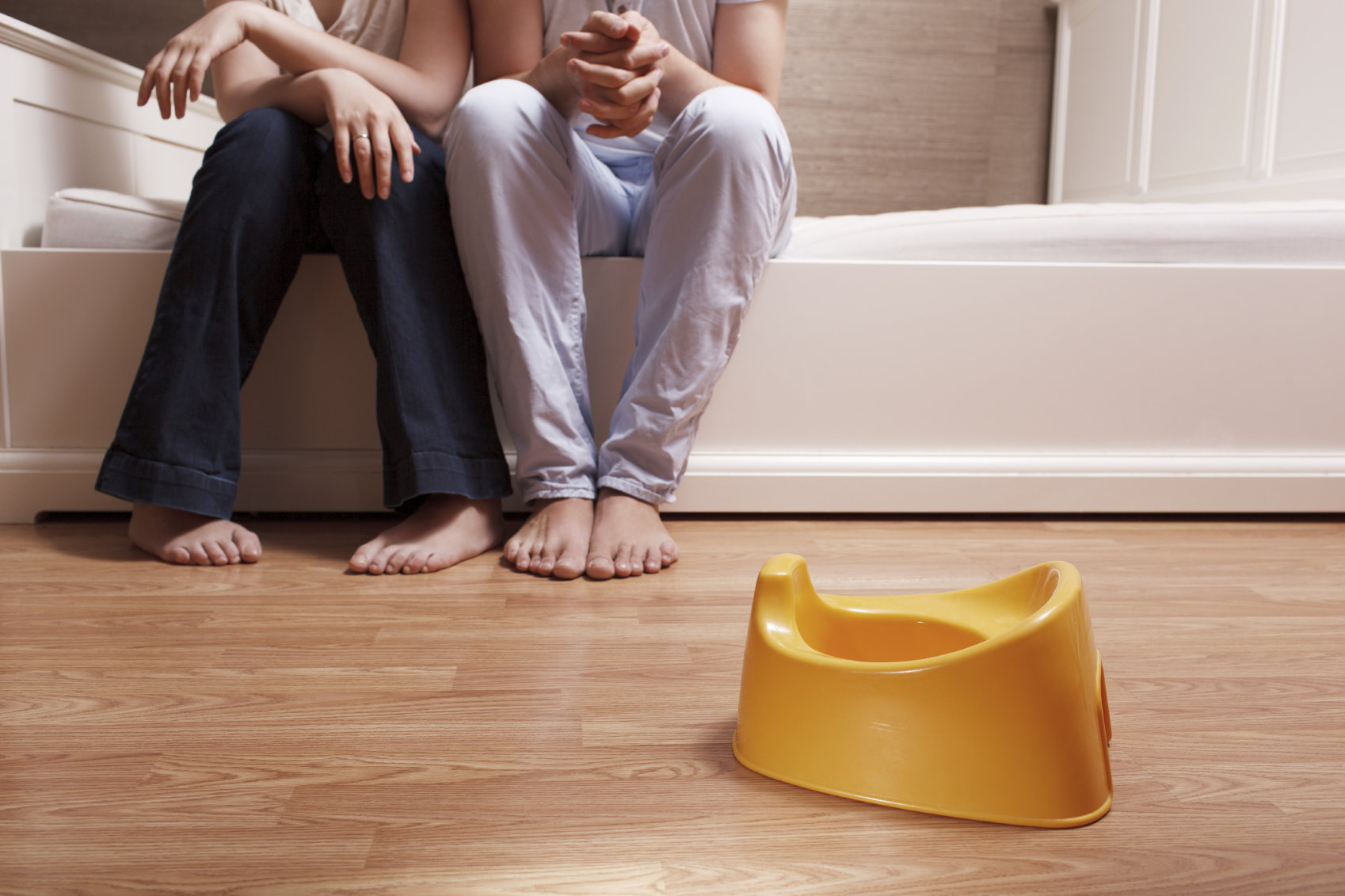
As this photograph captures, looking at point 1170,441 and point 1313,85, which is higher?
point 1313,85

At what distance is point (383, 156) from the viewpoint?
85 centimetres

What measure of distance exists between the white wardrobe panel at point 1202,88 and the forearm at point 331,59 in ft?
5.32

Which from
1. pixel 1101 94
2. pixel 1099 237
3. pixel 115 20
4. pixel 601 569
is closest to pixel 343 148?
pixel 601 569

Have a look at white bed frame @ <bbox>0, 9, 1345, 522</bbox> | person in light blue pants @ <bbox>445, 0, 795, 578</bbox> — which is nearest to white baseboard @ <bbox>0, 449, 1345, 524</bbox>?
white bed frame @ <bbox>0, 9, 1345, 522</bbox>

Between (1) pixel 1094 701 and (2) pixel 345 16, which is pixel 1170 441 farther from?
(2) pixel 345 16

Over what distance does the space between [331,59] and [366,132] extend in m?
0.15

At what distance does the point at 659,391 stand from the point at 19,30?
2.68 feet

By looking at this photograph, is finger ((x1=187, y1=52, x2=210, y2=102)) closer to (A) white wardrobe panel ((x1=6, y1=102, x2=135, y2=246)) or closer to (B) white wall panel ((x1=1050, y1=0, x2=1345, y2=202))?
(A) white wardrobe panel ((x1=6, y1=102, x2=135, y2=246))

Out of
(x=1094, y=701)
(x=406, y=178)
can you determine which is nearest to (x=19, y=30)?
(x=406, y=178)

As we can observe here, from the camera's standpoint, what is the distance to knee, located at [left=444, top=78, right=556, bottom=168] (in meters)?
0.88

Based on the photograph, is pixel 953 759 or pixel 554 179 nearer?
pixel 953 759

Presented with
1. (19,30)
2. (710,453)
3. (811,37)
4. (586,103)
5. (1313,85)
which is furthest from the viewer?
(811,37)

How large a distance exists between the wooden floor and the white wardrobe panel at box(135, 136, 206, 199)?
0.63m

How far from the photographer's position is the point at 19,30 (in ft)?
3.25
